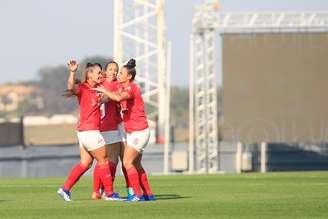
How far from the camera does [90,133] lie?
19.5 metres

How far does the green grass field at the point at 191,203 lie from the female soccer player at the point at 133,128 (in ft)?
1.32

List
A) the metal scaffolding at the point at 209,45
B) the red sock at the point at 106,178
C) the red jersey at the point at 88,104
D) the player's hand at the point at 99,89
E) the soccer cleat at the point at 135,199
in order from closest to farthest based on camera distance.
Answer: the soccer cleat at the point at 135,199 < the player's hand at the point at 99,89 < the red jersey at the point at 88,104 < the red sock at the point at 106,178 < the metal scaffolding at the point at 209,45

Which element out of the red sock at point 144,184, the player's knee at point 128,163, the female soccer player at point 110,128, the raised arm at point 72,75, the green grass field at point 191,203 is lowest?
the green grass field at point 191,203

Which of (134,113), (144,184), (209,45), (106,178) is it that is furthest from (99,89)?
(209,45)

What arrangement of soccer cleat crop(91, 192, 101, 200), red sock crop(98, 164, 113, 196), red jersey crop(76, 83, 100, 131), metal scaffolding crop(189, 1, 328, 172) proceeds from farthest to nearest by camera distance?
metal scaffolding crop(189, 1, 328, 172), soccer cleat crop(91, 192, 101, 200), red sock crop(98, 164, 113, 196), red jersey crop(76, 83, 100, 131)

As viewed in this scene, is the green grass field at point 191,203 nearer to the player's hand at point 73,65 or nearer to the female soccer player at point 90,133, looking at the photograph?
the female soccer player at point 90,133

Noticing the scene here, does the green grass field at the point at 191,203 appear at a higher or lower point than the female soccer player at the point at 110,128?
lower

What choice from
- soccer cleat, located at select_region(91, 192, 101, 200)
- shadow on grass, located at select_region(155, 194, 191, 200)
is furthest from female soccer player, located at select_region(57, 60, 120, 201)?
shadow on grass, located at select_region(155, 194, 191, 200)

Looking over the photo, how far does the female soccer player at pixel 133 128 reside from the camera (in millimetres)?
19312

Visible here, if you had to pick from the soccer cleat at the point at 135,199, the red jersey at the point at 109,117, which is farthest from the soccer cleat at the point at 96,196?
the red jersey at the point at 109,117

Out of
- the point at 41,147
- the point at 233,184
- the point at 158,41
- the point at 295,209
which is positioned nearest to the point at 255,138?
the point at 158,41

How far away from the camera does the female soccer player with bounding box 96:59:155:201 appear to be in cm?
1931

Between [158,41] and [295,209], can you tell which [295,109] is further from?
[295,209]

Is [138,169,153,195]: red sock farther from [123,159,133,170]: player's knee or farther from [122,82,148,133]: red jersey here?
[122,82,148,133]: red jersey
